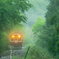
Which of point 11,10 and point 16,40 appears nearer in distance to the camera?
point 11,10

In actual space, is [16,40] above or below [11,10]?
below

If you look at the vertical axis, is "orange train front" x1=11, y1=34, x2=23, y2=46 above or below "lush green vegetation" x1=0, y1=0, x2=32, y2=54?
below

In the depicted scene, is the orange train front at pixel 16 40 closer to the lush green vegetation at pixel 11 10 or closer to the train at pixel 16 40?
the train at pixel 16 40

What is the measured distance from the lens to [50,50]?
1351 inches

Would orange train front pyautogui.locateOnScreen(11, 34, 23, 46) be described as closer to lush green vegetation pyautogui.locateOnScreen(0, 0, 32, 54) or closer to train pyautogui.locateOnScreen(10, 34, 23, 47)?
train pyautogui.locateOnScreen(10, 34, 23, 47)

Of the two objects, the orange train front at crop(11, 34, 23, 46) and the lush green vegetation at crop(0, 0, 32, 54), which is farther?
the orange train front at crop(11, 34, 23, 46)

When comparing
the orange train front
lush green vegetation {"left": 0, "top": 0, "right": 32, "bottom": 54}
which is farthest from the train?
lush green vegetation {"left": 0, "top": 0, "right": 32, "bottom": 54}

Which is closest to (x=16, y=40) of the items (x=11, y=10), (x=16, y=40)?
(x=16, y=40)

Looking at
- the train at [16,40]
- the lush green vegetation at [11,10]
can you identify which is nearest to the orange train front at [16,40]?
→ the train at [16,40]

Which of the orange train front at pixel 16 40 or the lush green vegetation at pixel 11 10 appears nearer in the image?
the lush green vegetation at pixel 11 10

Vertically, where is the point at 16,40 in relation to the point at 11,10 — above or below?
below

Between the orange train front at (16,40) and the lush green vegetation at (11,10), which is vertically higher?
the lush green vegetation at (11,10)

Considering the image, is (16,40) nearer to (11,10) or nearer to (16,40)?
(16,40)

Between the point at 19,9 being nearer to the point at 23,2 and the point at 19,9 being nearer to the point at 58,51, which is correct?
the point at 23,2
